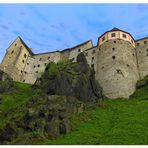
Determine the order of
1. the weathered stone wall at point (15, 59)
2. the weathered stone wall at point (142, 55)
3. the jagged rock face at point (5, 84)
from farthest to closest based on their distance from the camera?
the weathered stone wall at point (15, 59)
the weathered stone wall at point (142, 55)
the jagged rock face at point (5, 84)

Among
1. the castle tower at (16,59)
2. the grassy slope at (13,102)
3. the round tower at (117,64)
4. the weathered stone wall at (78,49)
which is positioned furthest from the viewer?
the castle tower at (16,59)

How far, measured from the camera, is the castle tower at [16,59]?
82.0 meters

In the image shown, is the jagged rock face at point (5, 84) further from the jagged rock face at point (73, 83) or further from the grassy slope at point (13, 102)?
the jagged rock face at point (73, 83)

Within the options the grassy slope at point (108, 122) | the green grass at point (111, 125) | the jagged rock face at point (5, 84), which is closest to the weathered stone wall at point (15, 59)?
the jagged rock face at point (5, 84)

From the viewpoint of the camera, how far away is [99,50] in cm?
6975

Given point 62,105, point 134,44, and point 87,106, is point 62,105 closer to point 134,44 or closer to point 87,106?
point 87,106

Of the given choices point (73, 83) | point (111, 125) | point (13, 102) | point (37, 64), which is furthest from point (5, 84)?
point (37, 64)

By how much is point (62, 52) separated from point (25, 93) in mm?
34659

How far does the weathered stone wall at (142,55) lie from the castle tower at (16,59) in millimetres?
32506

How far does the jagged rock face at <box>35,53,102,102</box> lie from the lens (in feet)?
152

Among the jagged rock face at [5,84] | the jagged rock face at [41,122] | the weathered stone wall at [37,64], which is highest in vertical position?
the weathered stone wall at [37,64]

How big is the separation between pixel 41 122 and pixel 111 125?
28.1 feet

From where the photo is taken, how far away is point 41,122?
3428 centimetres

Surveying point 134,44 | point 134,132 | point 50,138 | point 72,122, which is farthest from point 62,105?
point 134,44
